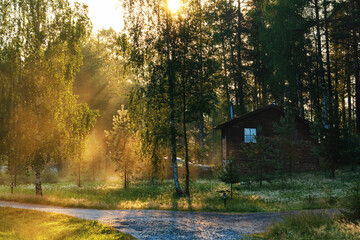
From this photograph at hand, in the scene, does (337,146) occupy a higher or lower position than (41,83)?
lower

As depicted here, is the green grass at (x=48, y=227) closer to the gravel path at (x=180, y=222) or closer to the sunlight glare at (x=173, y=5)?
the gravel path at (x=180, y=222)

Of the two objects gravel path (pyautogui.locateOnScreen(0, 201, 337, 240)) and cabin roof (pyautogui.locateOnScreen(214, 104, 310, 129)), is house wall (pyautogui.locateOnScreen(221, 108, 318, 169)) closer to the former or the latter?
cabin roof (pyautogui.locateOnScreen(214, 104, 310, 129))

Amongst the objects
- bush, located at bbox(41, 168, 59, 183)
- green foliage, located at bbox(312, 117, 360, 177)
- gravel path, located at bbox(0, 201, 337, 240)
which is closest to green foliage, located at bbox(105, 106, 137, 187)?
gravel path, located at bbox(0, 201, 337, 240)

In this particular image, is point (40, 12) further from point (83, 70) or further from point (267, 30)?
point (267, 30)

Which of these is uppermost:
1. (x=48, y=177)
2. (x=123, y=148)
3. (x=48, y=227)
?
(x=123, y=148)

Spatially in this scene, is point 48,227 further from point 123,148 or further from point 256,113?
point 256,113

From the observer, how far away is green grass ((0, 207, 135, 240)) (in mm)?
12158

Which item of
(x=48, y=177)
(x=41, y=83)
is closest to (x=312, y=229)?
(x=41, y=83)

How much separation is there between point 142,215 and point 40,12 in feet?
50.8

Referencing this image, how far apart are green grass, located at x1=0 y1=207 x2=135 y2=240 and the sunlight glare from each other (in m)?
14.6

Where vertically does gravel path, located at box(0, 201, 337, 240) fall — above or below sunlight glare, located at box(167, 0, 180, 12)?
below

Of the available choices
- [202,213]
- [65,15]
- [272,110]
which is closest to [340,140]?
[272,110]

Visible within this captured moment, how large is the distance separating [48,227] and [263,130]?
25891 millimetres

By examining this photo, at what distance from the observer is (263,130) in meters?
35.1
